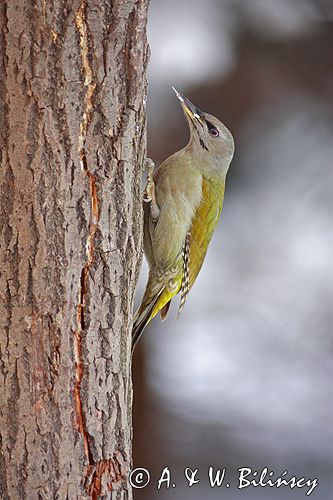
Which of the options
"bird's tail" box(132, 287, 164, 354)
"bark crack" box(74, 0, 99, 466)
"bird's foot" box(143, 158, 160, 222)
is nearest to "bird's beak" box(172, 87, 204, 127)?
"bird's foot" box(143, 158, 160, 222)

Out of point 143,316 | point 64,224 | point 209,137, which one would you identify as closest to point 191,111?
point 209,137

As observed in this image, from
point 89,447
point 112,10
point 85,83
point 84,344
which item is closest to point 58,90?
point 85,83

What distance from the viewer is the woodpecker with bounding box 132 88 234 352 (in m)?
1.60

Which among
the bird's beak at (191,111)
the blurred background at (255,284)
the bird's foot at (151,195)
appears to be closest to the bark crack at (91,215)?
the bird's foot at (151,195)

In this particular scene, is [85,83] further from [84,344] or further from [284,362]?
[284,362]

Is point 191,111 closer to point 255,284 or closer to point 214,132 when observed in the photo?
point 214,132

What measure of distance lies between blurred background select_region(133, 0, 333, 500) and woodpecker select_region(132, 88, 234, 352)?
724 millimetres

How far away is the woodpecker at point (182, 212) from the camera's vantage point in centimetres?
160

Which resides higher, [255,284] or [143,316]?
[143,316]

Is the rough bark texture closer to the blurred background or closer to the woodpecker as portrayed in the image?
the woodpecker

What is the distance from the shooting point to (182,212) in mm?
1640

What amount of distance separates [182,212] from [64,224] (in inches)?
21.4

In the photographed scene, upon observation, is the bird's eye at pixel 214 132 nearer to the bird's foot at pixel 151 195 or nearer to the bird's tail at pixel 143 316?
the bird's foot at pixel 151 195

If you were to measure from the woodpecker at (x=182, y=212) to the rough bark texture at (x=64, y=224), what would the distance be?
38cm
